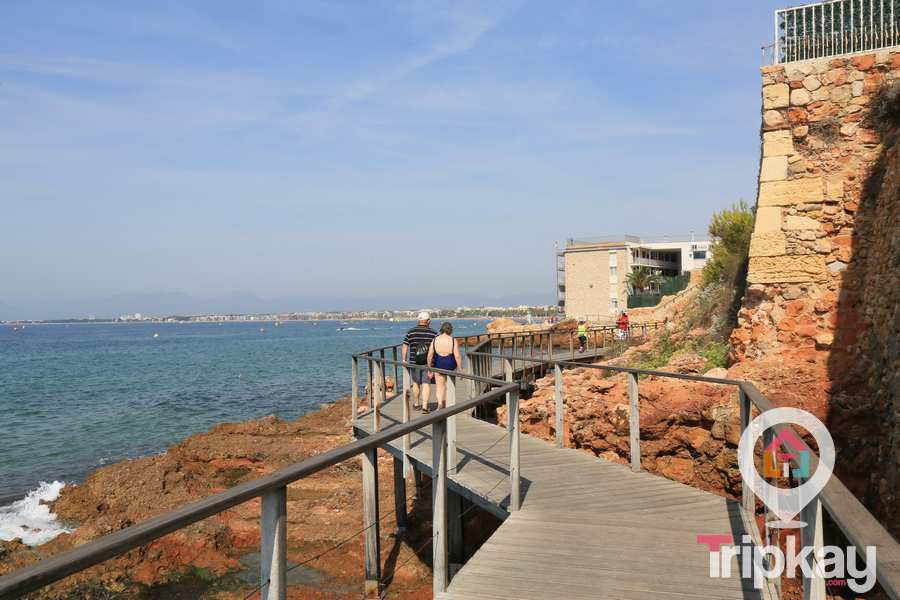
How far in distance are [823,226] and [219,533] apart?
11.5 m

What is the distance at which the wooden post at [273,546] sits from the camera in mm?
2828

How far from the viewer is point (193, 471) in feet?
60.5

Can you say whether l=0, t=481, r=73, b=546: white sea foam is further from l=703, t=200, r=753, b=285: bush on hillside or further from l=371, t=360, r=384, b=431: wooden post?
l=703, t=200, r=753, b=285: bush on hillside

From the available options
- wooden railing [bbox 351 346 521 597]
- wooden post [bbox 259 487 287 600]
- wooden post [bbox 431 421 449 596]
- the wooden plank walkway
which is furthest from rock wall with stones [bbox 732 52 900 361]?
wooden post [bbox 259 487 287 600]

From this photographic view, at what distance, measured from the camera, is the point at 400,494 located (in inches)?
497

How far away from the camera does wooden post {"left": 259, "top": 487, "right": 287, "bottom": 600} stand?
2.83 meters

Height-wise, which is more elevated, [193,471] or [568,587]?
[568,587]

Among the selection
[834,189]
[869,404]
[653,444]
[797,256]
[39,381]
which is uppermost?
[834,189]

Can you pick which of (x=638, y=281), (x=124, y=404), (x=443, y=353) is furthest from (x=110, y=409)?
(x=638, y=281)

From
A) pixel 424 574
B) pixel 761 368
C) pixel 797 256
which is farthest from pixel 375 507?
pixel 797 256

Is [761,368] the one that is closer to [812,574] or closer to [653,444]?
[653,444]

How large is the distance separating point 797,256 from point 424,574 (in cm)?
773

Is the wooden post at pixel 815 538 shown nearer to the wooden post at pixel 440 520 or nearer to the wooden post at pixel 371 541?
the wooden post at pixel 440 520

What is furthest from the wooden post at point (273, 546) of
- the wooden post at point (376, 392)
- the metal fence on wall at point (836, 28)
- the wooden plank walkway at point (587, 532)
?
the metal fence on wall at point (836, 28)
